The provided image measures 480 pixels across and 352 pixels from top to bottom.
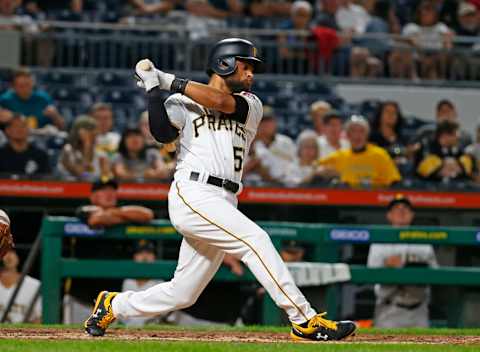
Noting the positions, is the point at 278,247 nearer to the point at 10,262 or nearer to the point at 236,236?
the point at 10,262

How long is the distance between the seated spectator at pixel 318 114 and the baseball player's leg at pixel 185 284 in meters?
5.92

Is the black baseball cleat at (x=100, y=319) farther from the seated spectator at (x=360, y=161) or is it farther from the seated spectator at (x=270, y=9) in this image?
the seated spectator at (x=270, y=9)

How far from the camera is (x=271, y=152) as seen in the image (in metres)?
12.0

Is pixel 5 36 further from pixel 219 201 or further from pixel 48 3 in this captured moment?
pixel 219 201

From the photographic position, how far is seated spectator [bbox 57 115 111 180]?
11.4 metres

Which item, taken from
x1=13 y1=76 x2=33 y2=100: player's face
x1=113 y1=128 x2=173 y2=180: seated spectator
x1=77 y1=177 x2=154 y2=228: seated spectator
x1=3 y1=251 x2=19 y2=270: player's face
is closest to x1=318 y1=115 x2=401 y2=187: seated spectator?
x1=113 y1=128 x2=173 y2=180: seated spectator

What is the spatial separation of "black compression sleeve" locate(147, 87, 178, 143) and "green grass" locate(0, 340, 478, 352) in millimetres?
1101

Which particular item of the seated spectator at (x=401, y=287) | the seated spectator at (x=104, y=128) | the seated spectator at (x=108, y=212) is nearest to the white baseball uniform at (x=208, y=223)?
the seated spectator at (x=108, y=212)

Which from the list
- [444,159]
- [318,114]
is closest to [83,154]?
[318,114]

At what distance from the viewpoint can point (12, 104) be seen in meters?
12.7

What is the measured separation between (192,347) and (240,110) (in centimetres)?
133

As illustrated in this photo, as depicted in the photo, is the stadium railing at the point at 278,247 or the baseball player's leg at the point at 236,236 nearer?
the baseball player's leg at the point at 236,236

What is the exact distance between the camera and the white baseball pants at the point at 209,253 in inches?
264

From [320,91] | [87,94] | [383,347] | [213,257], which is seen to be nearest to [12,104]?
[87,94]
